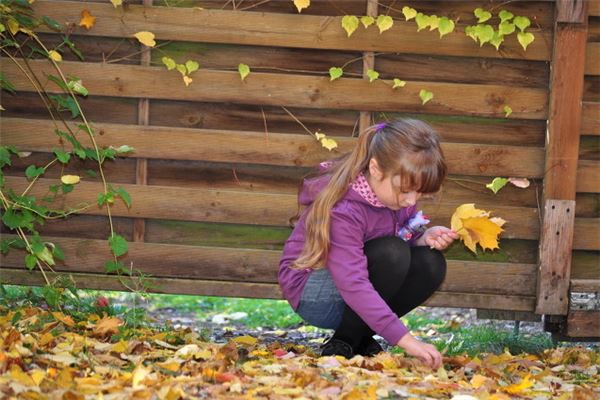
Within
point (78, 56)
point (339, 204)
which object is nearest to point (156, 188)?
point (78, 56)

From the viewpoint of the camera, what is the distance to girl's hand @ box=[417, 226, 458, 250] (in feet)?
13.3

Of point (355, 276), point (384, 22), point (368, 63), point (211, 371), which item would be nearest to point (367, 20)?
point (384, 22)

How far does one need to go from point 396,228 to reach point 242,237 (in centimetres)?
88

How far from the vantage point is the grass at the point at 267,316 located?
4.53m

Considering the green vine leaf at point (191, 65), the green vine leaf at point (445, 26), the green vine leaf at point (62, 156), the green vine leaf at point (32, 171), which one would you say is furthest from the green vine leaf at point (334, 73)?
the green vine leaf at point (32, 171)

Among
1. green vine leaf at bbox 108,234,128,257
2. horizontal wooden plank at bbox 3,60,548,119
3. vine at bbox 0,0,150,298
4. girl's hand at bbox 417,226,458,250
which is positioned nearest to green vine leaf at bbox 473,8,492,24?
horizontal wooden plank at bbox 3,60,548,119

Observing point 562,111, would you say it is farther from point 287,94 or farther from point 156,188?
point 156,188

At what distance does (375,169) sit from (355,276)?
418mm

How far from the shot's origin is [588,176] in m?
4.67

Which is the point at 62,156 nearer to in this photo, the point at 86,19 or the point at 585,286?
the point at 86,19

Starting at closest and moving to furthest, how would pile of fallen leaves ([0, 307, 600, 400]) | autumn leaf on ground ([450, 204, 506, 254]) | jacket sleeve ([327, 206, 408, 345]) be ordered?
pile of fallen leaves ([0, 307, 600, 400]) → jacket sleeve ([327, 206, 408, 345]) → autumn leaf on ground ([450, 204, 506, 254])

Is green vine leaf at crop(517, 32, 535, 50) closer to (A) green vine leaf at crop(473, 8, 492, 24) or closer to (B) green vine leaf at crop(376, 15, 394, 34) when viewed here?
Result: (A) green vine leaf at crop(473, 8, 492, 24)

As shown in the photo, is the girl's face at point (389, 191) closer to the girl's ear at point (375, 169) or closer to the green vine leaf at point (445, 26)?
the girl's ear at point (375, 169)

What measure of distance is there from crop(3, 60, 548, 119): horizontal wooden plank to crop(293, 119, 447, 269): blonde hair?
65cm
